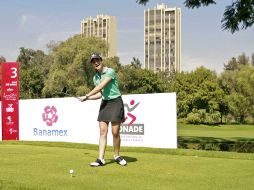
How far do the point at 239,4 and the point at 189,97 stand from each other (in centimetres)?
5707

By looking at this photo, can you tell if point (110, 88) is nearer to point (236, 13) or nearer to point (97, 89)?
point (97, 89)

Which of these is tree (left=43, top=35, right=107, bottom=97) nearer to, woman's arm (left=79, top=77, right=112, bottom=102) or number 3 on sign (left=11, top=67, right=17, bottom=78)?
number 3 on sign (left=11, top=67, right=17, bottom=78)

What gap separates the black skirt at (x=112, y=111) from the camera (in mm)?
8055

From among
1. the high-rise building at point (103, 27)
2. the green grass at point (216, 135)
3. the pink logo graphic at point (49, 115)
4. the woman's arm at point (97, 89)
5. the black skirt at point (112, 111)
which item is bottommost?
the green grass at point (216, 135)

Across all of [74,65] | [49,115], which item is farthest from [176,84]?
[49,115]

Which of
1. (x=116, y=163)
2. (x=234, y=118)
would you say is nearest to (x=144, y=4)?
(x=116, y=163)

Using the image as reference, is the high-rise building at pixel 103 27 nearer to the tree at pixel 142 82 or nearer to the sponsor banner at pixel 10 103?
the tree at pixel 142 82

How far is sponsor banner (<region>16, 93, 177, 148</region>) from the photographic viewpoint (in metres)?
15.7

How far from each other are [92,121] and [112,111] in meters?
10.5

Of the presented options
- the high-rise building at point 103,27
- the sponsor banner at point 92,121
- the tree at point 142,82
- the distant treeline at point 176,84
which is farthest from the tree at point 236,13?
the high-rise building at point 103,27

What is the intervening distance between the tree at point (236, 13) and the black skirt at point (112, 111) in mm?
9594

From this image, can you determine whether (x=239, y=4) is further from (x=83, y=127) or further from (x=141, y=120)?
(x=83, y=127)

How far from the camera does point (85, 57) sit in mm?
63344

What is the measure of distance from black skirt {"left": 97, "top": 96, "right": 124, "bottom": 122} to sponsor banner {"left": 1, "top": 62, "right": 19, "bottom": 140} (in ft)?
47.4
